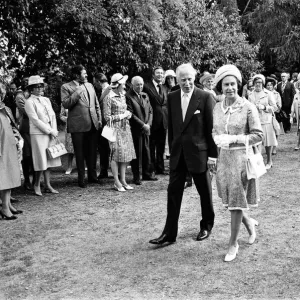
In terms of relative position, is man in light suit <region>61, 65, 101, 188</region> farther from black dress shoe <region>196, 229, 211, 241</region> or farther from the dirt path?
black dress shoe <region>196, 229, 211, 241</region>

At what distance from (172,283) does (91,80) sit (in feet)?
29.3

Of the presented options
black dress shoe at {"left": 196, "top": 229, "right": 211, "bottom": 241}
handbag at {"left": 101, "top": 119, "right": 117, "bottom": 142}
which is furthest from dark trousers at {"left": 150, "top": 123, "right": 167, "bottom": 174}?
black dress shoe at {"left": 196, "top": 229, "right": 211, "bottom": 241}

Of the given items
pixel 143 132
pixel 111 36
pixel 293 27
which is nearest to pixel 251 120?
pixel 143 132

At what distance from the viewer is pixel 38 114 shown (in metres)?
9.41

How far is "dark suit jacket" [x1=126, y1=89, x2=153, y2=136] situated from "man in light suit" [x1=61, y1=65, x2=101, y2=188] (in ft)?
1.99

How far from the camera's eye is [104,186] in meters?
10.3

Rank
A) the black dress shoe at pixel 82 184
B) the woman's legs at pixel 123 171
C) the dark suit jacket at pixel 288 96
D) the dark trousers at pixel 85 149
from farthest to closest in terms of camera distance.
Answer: the dark suit jacket at pixel 288 96, the black dress shoe at pixel 82 184, the dark trousers at pixel 85 149, the woman's legs at pixel 123 171

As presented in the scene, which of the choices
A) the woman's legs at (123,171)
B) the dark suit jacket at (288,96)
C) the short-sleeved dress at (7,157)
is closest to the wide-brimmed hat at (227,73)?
the short-sleeved dress at (7,157)

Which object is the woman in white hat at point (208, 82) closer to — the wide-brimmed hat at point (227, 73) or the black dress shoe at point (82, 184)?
the black dress shoe at point (82, 184)

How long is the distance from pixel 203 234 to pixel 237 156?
133 cm

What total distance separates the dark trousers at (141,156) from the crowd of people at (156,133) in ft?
0.06

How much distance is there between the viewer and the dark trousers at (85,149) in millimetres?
10117

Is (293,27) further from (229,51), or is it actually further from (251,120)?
(251,120)

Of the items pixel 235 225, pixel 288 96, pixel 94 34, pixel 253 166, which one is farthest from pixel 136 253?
pixel 288 96
